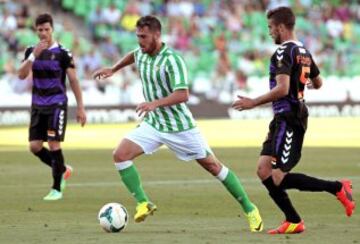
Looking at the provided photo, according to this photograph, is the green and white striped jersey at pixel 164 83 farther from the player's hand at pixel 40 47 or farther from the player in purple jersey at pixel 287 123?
the player's hand at pixel 40 47

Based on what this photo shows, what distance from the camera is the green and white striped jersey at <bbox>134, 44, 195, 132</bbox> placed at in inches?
417

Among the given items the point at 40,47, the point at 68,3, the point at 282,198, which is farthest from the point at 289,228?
the point at 68,3

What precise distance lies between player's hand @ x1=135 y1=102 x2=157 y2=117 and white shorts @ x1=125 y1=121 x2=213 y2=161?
19.9 inches

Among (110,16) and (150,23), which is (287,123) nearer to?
(150,23)

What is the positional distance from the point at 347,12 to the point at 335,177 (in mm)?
25773

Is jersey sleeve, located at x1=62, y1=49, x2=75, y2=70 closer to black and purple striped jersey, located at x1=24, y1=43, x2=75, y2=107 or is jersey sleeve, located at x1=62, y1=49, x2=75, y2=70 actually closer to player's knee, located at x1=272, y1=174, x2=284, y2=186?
black and purple striped jersey, located at x1=24, y1=43, x2=75, y2=107

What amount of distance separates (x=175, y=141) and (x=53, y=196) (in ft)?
10.6

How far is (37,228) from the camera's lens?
34.2ft

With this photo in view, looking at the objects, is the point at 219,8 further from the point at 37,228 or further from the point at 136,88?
the point at 37,228

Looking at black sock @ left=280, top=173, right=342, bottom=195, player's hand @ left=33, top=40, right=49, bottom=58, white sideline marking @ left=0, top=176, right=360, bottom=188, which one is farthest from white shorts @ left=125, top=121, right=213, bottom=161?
white sideline marking @ left=0, top=176, right=360, bottom=188

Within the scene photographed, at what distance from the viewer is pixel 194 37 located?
37844 mm

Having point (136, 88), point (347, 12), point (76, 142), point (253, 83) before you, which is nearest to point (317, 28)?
point (347, 12)

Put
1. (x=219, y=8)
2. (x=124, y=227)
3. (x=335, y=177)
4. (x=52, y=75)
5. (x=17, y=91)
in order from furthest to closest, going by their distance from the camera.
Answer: (x=219, y=8) → (x=17, y=91) → (x=335, y=177) → (x=52, y=75) → (x=124, y=227)

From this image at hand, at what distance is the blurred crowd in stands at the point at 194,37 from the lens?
112 ft
